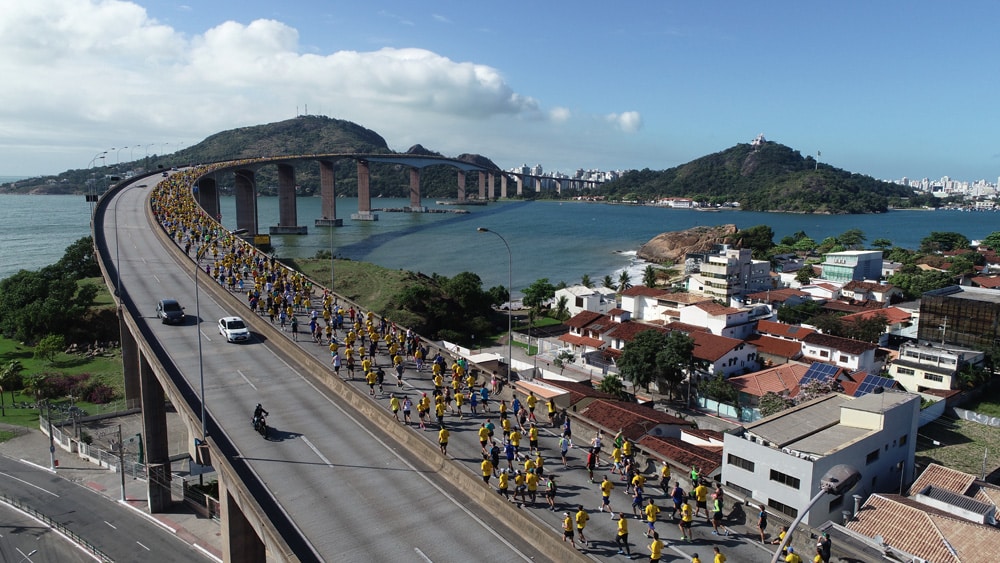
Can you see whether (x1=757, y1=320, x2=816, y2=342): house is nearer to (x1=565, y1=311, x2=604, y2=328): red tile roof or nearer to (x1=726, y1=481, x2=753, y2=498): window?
(x1=565, y1=311, x2=604, y2=328): red tile roof

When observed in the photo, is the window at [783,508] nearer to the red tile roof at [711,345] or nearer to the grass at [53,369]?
the red tile roof at [711,345]

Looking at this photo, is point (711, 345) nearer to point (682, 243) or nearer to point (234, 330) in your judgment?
point (234, 330)

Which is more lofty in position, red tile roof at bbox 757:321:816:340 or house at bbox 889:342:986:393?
red tile roof at bbox 757:321:816:340

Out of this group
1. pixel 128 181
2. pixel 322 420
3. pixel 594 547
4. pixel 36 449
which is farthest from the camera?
pixel 128 181

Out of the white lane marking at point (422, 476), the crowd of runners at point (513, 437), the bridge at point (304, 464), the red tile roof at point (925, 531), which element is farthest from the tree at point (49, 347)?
the red tile roof at point (925, 531)

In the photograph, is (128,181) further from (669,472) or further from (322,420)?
(669,472)

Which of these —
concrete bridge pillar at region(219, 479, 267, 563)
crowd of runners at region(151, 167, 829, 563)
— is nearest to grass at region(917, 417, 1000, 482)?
crowd of runners at region(151, 167, 829, 563)

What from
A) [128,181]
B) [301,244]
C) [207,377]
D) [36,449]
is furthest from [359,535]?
[301,244]
